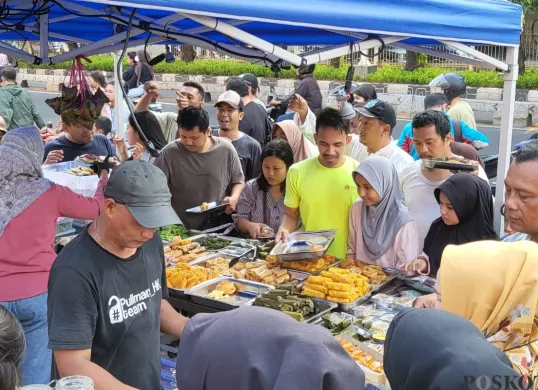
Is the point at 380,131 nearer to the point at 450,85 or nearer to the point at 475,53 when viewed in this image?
the point at 475,53

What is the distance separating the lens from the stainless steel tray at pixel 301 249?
405cm

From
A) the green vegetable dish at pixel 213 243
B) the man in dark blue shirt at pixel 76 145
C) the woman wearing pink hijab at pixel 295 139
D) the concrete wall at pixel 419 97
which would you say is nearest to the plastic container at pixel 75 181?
the man in dark blue shirt at pixel 76 145

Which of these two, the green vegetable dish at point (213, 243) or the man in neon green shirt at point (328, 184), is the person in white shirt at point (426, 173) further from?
the green vegetable dish at point (213, 243)

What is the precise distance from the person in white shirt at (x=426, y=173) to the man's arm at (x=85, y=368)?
102 inches

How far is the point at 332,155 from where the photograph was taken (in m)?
4.43

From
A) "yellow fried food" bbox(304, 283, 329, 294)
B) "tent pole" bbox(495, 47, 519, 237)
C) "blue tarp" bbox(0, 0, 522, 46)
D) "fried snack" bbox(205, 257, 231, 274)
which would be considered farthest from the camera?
"tent pole" bbox(495, 47, 519, 237)

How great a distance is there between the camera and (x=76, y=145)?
5.73 m

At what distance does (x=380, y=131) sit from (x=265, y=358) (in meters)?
3.88

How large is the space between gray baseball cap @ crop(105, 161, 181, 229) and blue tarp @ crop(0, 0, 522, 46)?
99 cm

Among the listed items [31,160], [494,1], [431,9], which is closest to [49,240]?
[31,160]

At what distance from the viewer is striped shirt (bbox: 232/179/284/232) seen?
16.2 ft

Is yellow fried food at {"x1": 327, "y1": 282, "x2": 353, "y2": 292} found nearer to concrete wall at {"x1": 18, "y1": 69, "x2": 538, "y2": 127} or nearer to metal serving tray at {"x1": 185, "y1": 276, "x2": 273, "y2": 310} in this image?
metal serving tray at {"x1": 185, "y1": 276, "x2": 273, "y2": 310}

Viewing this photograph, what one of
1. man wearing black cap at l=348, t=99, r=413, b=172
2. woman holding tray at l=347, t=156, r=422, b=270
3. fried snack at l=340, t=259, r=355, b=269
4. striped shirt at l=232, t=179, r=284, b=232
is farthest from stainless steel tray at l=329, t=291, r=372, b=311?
man wearing black cap at l=348, t=99, r=413, b=172

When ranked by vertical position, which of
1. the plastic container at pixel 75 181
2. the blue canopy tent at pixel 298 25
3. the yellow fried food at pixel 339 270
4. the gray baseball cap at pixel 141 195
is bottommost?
the yellow fried food at pixel 339 270
